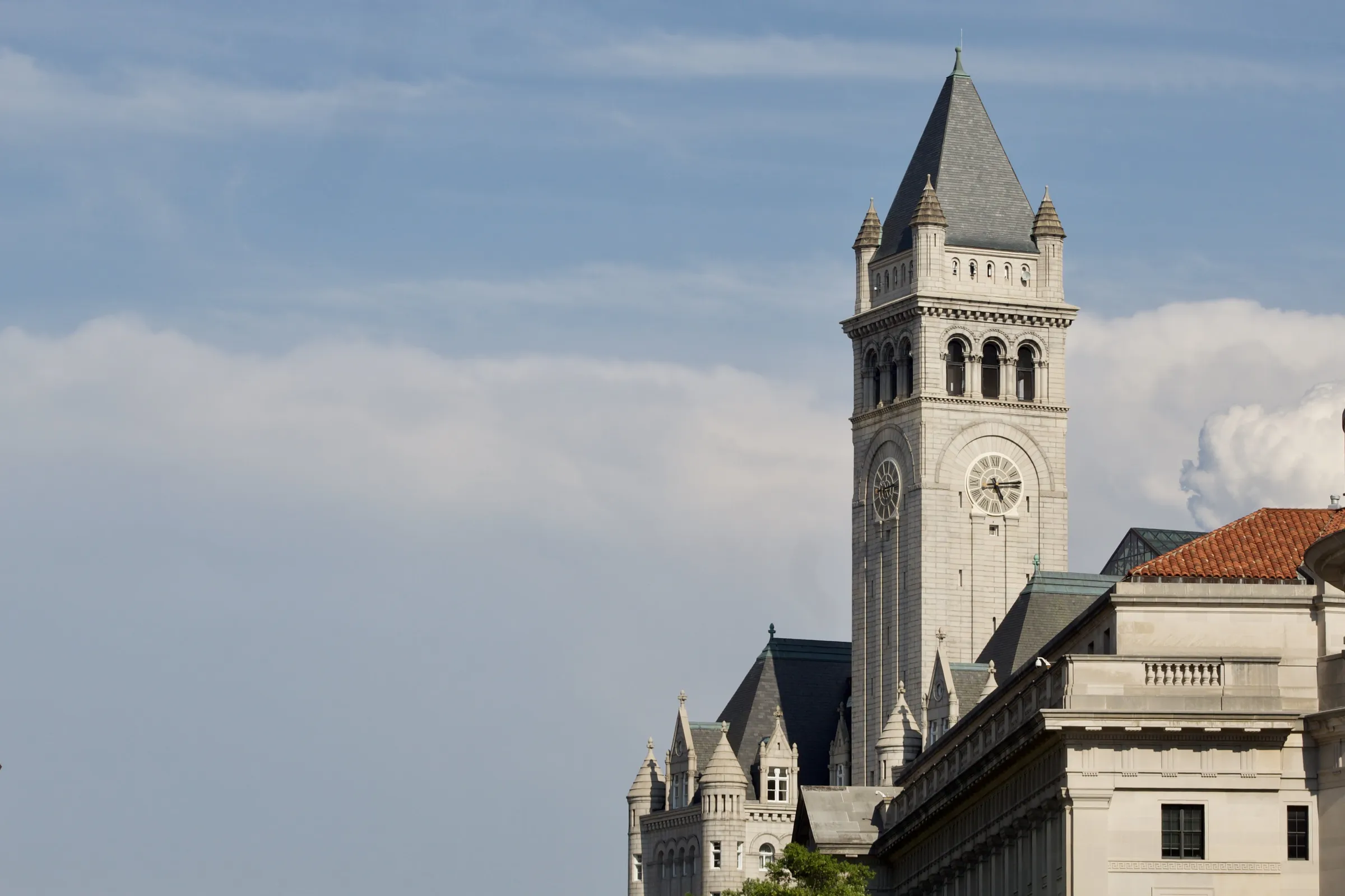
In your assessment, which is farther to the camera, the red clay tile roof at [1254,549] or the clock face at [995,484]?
the clock face at [995,484]

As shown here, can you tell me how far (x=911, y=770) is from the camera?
397 feet

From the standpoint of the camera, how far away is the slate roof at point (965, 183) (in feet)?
586

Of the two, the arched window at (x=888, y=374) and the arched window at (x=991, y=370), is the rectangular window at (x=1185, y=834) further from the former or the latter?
the arched window at (x=888, y=374)

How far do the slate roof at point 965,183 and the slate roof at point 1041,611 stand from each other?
21.1 metres

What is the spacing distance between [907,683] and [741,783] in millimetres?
16953

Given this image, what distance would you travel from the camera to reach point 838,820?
12388 cm

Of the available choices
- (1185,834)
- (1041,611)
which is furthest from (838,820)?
(1185,834)

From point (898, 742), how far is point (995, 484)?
16675 millimetres

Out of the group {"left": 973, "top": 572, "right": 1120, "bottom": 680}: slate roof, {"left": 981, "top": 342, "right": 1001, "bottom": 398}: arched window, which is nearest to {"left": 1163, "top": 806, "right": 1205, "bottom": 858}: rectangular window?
{"left": 973, "top": 572, "right": 1120, "bottom": 680}: slate roof

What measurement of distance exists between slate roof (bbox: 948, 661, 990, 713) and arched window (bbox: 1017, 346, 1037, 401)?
17405mm

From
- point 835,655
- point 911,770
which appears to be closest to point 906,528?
point 835,655

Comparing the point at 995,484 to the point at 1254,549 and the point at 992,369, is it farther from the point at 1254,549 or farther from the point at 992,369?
the point at 1254,549

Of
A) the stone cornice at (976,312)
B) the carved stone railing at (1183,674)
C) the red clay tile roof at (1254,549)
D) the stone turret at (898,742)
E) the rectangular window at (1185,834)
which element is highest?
the stone cornice at (976,312)

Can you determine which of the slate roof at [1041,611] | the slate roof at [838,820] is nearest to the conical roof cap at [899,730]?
the slate roof at [1041,611]
